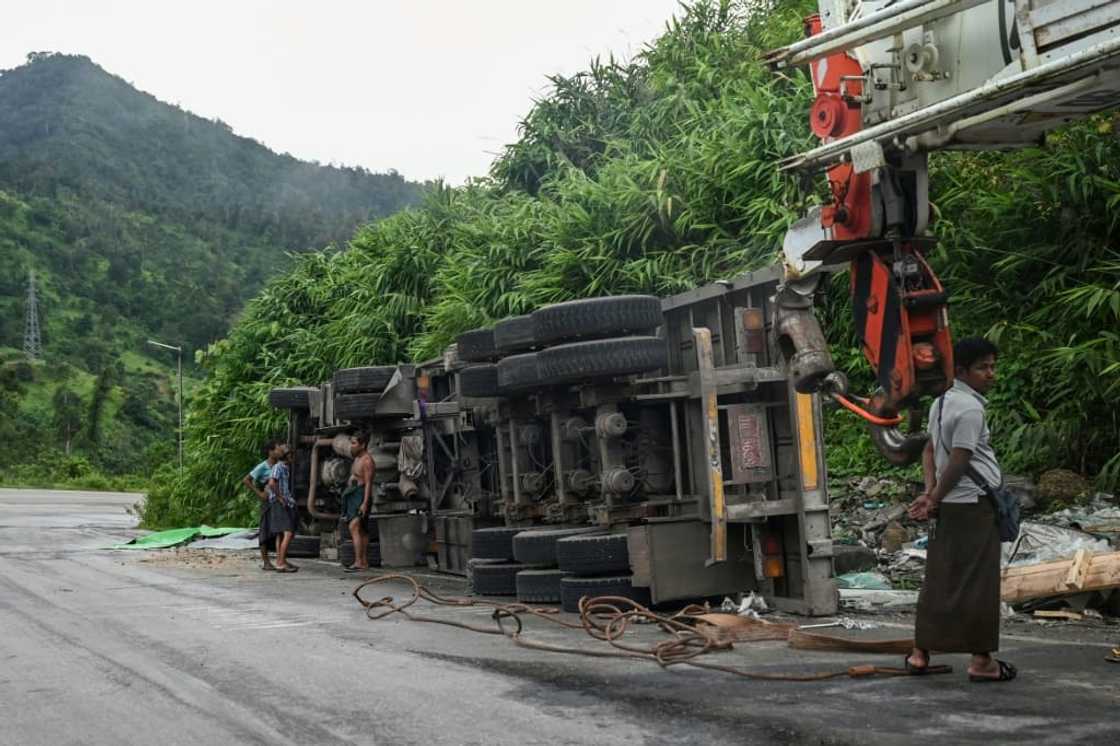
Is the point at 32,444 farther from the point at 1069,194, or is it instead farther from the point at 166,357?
the point at 1069,194

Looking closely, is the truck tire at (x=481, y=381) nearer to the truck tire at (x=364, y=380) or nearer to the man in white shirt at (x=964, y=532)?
the truck tire at (x=364, y=380)

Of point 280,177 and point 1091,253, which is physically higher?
point 280,177

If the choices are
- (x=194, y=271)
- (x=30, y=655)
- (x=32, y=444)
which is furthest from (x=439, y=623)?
(x=194, y=271)

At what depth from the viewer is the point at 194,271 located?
302 feet

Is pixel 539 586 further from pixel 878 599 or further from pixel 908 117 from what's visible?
pixel 908 117

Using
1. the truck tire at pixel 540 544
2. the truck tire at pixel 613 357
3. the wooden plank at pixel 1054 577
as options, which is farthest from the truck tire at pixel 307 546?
the wooden plank at pixel 1054 577

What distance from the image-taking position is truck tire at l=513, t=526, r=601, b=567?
36.5ft

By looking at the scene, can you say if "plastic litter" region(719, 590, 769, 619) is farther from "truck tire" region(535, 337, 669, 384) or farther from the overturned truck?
"truck tire" region(535, 337, 669, 384)

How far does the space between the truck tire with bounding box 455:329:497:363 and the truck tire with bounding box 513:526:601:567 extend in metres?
2.29

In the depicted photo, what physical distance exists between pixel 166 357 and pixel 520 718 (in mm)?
Answer: 77702

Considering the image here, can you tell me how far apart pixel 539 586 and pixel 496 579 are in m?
1.03

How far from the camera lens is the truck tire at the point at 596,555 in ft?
33.7

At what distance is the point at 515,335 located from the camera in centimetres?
1164

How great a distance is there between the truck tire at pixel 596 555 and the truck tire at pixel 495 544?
73.0 inches
